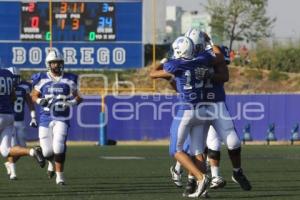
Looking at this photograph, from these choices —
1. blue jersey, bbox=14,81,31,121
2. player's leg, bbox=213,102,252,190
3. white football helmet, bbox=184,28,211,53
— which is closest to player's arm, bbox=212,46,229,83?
white football helmet, bbox=184,28,211,53

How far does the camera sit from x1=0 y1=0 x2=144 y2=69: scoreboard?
90.7ft

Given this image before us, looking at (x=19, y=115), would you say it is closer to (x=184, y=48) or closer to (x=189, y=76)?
(x=189, y=76)

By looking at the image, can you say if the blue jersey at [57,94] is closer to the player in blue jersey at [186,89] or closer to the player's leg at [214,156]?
the player's leg at [214,156]

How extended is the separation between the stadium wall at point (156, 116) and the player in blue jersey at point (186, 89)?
17.7 metres

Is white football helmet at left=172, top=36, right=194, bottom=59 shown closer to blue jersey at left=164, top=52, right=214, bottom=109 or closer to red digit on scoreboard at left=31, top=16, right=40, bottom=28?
blue jersey at left=164, top=52, right=214, bottom=109

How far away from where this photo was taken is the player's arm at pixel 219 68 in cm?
896

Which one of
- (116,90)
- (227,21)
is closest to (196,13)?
(227,21)

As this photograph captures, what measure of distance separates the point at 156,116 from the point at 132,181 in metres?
16.2

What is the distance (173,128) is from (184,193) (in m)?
0.70

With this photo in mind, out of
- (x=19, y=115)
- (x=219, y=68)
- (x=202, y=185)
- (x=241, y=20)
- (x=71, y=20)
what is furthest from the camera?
(x=241, y=20)

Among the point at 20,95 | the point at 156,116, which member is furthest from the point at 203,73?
the point at 156,116

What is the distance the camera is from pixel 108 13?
27578 mm

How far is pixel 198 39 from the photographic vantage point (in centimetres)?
894

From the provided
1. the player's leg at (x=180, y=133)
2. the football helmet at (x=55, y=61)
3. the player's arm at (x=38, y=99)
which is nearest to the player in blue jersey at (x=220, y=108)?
the player's leg at (x=180, y=133)
